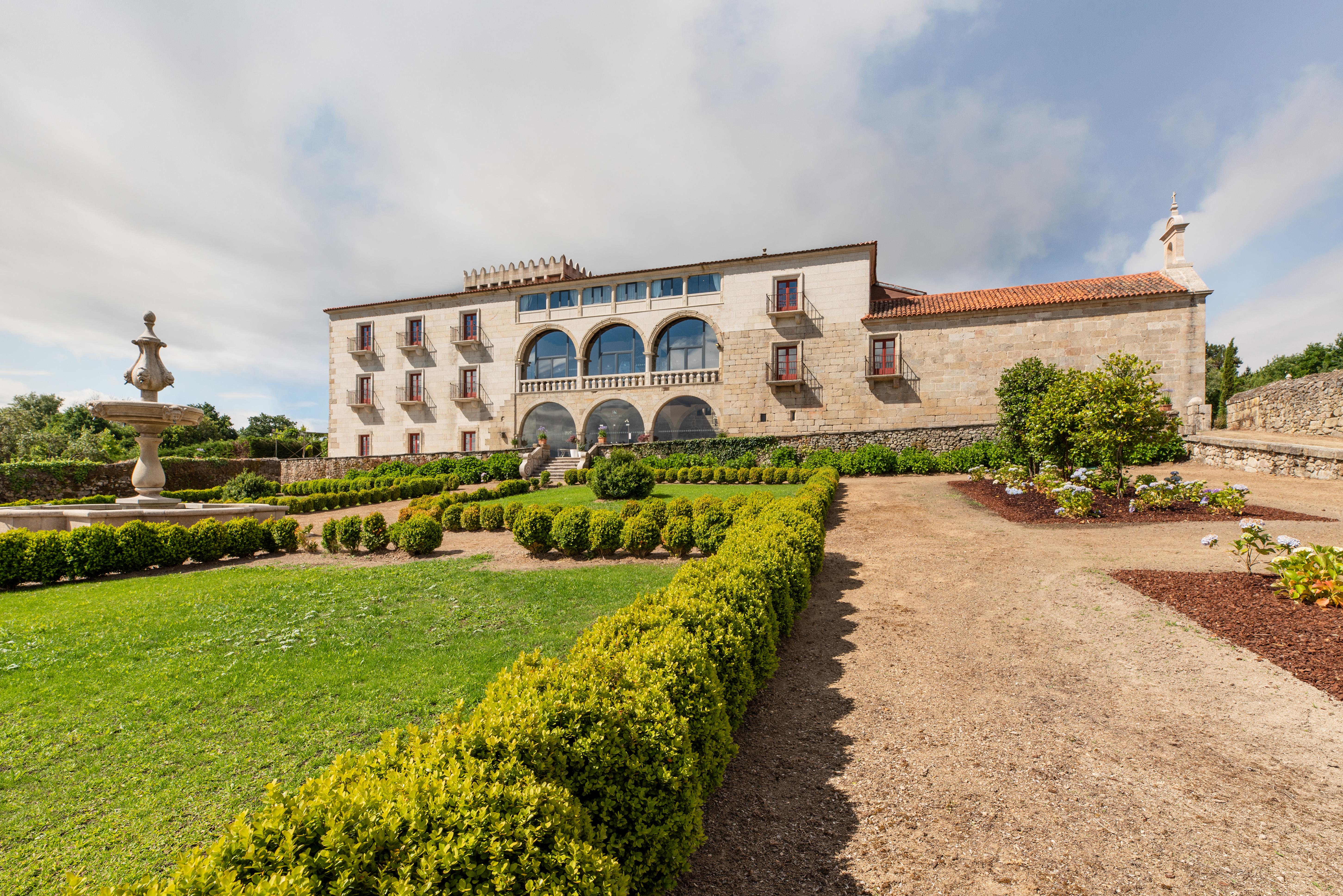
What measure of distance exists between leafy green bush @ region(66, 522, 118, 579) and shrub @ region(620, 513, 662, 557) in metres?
8.67

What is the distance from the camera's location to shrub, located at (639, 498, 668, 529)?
9938 mm

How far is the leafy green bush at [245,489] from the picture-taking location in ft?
63.6

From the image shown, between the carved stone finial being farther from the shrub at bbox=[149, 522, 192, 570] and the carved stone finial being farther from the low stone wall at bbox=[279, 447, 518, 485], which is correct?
the low stone wall at bbox=[279, 447, 518, 485]

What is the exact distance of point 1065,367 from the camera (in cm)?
2298

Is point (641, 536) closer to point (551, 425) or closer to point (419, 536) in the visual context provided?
point (419, 536)

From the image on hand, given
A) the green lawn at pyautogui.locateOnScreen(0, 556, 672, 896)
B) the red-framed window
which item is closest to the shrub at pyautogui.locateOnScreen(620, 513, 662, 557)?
the green lawn at pyautogui.locateOnScreen(0, 556, 672, 896)

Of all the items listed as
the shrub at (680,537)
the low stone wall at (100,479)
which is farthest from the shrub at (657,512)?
the low stone wall at (100,479)

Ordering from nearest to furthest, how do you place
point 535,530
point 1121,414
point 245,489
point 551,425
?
1. point 535,530
2. point 1121,414
3. point 245,489
4. point 551,425

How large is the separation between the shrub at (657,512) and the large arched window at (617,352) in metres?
20.0

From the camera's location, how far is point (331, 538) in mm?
10969

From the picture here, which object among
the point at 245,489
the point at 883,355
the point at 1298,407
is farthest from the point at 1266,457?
the point at 245,489

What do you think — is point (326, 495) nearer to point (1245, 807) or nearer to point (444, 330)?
point (444, 330)

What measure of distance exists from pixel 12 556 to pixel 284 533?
3522 mm

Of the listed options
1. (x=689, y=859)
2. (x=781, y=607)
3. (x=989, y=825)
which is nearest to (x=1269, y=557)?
(x=781, y=607)
